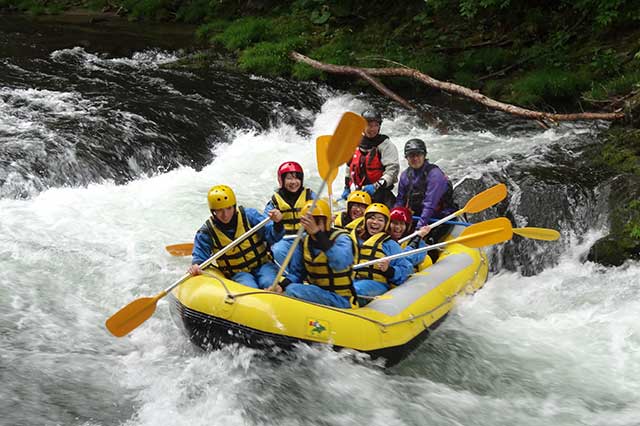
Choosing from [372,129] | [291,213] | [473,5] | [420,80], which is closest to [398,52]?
[420,80]

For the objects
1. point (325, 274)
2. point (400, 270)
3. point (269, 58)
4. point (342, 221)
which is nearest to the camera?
point (325, 274)

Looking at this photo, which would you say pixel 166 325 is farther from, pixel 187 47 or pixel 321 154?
pixel 187 47

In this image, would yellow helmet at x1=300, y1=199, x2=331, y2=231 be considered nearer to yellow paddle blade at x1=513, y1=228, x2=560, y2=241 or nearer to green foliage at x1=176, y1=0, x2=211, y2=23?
yellow paddle blade at x1=513, y1=228, x2=560, y2=241

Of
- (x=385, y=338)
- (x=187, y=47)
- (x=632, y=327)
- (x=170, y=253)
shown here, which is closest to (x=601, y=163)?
(x=632, y=327)

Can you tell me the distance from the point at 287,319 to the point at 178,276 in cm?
178

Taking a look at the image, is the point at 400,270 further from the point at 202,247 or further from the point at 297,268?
the point at 202,247

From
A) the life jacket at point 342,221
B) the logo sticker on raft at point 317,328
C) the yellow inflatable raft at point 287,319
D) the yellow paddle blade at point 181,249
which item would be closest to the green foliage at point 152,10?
the yellow paddle blade at point 181,249

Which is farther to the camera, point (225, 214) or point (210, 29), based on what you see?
point (210, 29)

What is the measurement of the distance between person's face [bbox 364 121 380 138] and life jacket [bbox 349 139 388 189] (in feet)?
0.29

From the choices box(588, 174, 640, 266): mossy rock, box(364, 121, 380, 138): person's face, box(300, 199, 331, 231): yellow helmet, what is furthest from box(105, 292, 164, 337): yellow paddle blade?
box(588, 174, 640, 266): mossy rock

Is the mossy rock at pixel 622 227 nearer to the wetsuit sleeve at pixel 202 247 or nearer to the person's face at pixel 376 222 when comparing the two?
the person's face at pixel 376 222

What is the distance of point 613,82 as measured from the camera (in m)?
9.09

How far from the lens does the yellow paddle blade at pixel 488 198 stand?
6.17m

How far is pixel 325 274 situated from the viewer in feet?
15.1
